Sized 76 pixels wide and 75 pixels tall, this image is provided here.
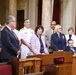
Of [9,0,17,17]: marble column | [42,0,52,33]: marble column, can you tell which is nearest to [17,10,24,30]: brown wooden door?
[9,0,17,17]: marble column

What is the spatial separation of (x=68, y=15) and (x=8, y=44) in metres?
6.69

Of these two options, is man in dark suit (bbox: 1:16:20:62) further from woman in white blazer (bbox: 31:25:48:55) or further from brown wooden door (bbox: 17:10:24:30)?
brown wooden door (bbox: 17:10:24:30)

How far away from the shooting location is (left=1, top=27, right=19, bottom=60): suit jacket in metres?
4.49

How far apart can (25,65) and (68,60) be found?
3.55 feet

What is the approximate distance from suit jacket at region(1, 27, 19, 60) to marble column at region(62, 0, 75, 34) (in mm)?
6347

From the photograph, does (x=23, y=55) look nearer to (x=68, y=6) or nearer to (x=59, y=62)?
(x=59, y=62)

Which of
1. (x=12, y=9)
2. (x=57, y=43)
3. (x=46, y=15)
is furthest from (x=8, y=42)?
(x=12, y=9)

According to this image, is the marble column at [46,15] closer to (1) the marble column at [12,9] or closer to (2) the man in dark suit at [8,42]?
(1) the marble column at [12,9]

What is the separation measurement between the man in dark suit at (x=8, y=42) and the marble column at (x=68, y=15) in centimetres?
631

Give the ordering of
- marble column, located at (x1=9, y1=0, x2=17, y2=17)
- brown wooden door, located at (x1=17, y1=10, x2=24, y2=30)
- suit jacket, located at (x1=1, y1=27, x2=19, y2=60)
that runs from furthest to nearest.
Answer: brown wooden door, located at (x1=17, y1=10, x2=24, y2=30) → marble column, located at (x1=9, y1=0, x2=17, y2=17) → suit jacket, located at (x1=1, y1=27, x2=19, y2=60)

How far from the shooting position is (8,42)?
14.7 ft

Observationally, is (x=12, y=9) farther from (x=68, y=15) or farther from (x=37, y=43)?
(x=37, y=43)

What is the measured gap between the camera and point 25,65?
4.41 meters

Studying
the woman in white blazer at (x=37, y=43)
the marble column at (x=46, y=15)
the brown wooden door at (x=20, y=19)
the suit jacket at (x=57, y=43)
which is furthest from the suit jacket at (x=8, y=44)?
the brown wooden door at (x=20, y=19)
